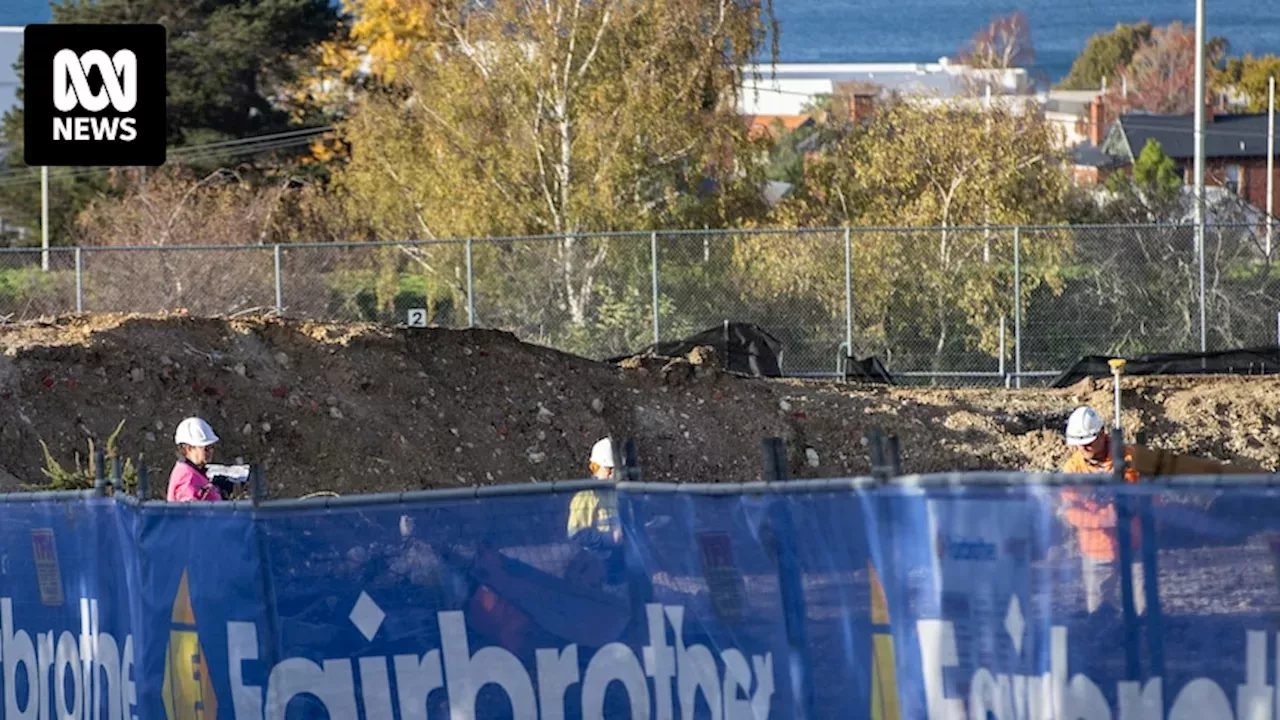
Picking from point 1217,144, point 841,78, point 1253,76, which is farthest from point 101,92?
point 841,78

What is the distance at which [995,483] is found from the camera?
468 cm

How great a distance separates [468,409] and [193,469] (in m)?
10.2

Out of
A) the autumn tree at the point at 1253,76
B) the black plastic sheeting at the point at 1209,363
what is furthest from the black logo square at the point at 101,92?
the autumn tree at the point at 1253,76

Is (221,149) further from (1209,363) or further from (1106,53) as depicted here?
(1106,53)

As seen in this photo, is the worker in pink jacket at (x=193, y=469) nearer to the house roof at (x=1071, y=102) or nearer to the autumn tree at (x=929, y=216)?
the autumn tree at (x=929, y=216)

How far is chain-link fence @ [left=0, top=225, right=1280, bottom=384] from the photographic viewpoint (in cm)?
2678

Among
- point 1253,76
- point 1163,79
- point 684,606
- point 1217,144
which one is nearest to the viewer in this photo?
point 684,606

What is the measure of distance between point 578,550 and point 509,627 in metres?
0.37

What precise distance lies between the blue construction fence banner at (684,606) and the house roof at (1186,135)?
74.8 metres

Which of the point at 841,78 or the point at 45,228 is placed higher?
the point at 841,78

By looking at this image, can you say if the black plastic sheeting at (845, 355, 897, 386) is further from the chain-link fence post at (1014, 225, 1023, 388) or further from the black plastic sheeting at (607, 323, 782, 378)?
the chain-link fence post at (1014, 225, 1023, 388)

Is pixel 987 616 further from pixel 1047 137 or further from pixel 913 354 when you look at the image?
pixel 1047 137

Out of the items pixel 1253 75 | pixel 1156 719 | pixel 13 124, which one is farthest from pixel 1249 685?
pixel 1253 75

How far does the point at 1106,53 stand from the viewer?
18562 centimetres
